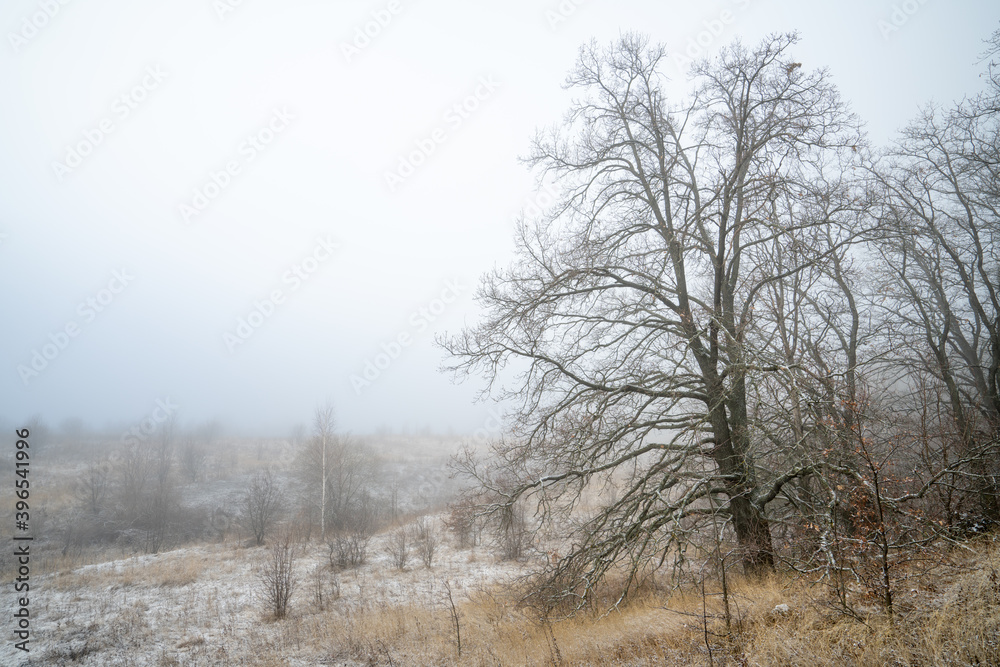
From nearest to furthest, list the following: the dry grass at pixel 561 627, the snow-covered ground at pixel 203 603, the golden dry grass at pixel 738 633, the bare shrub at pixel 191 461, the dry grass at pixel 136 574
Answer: the golden dry grass at pixel 738 633 → the dry grass at pixel 561 627 → the snow-covered ground at pixel 203 603 → the dry grass at pixel 136 574 → the bare shrub at pixel 191 461

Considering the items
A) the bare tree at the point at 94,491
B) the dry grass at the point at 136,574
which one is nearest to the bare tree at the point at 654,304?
the dry grass at the point at 136,574

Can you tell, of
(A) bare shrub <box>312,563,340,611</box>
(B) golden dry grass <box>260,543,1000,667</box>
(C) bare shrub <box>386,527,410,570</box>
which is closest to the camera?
(B) golden dry grass <box>260,543,1000,667</box>

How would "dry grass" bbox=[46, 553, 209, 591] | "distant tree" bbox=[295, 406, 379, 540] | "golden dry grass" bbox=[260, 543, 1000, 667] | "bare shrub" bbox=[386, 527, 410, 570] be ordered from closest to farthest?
"golden dry grass" bbox=[260, 543, 1000, 667] < "dry grass" bbox=[46, 553, 209, 591] < "bare shrub" bbox=[386, 527, 410, 570] < "distant tree" bbox=[295, 406, 379, 540]

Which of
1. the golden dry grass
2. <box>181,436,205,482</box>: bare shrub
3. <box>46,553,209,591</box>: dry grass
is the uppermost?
<box>181,436,205,482</box>: bare shrub

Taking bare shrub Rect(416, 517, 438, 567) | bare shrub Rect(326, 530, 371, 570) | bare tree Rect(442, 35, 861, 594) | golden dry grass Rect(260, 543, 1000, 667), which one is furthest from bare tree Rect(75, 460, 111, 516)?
bare tree Rect(442, 35, 861, 594)

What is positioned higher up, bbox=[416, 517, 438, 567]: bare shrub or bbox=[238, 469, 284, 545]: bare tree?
bbox=[238, 469, 284, 545]: bare tree

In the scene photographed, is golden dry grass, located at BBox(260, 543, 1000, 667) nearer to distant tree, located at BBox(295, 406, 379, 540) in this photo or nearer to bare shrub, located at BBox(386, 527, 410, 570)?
bare shrub, located at BBox(386, 527, 410, 570)

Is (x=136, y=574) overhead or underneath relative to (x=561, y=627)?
underneath

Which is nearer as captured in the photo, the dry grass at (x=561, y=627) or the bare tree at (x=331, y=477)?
the dry grass at (x=561, y=627)

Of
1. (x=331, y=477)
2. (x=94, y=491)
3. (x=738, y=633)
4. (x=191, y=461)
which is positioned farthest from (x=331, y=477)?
(x=738, y=633)

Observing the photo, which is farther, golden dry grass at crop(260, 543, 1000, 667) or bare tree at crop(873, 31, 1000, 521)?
bare tree at crop(873, 31, 1000, 521)

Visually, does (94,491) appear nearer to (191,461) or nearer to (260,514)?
(191,461)

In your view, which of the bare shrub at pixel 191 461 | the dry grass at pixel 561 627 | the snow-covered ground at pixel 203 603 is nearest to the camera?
the dry grass at pixel 561 627

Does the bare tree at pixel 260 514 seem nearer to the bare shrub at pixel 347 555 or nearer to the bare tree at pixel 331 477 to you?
the bare tree at pixel 331 477
